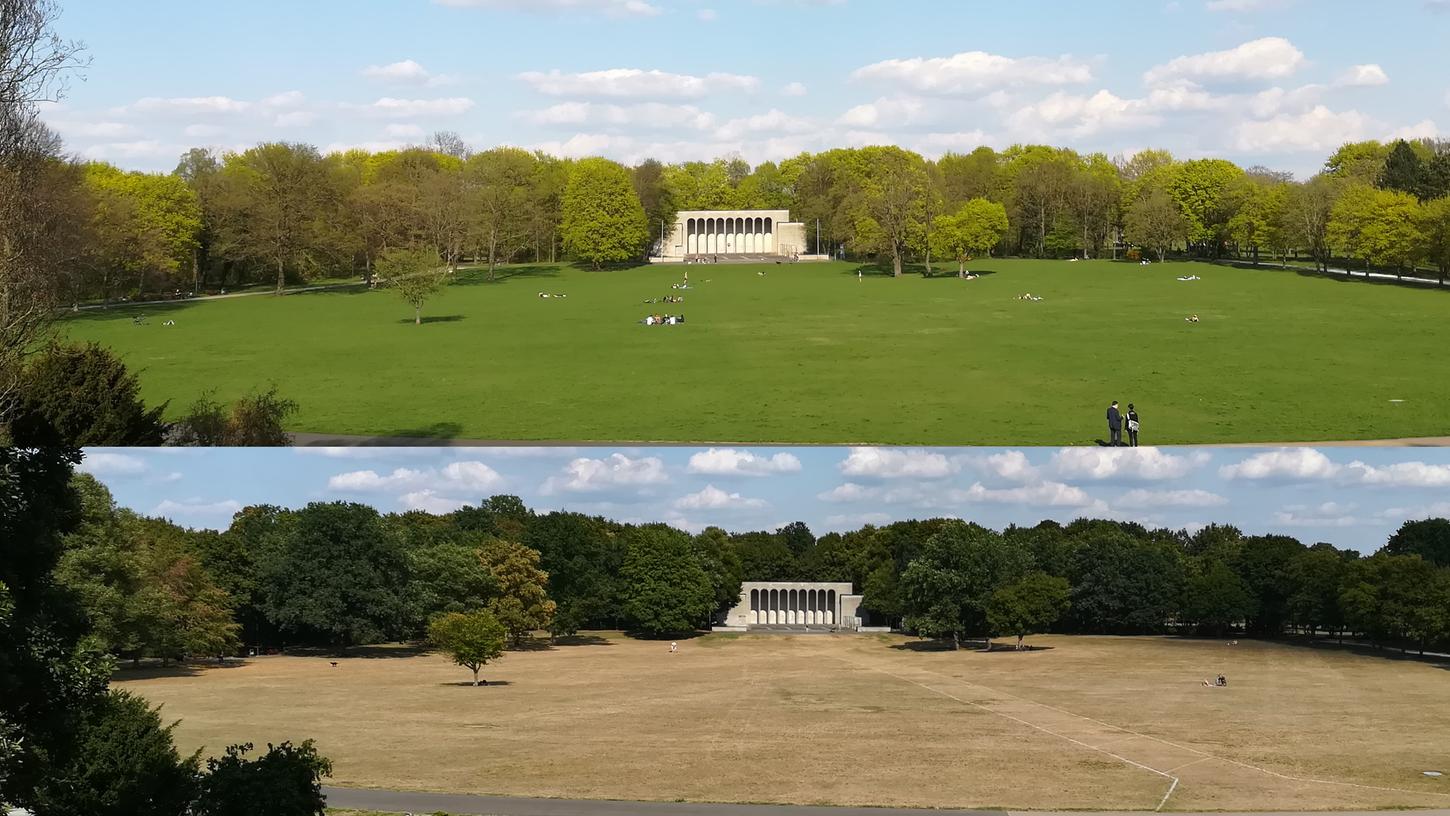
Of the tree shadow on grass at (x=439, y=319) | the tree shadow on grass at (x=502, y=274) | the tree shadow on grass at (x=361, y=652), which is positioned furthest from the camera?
the tree shadow on grass at (x=502, y=274)

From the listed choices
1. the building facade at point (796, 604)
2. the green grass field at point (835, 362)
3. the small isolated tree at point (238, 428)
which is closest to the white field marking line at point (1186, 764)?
the green grass field at point (835, 362)

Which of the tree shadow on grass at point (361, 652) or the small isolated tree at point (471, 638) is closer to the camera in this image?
the small isolated tree at point (471, 638)

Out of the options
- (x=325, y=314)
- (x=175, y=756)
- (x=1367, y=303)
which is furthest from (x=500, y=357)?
(x=1367, y=303)

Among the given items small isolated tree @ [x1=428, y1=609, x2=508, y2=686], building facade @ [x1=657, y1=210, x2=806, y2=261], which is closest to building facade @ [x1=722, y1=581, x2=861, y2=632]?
small isolated tree @ [x1=428, y1=609, x2=508, y2=686]

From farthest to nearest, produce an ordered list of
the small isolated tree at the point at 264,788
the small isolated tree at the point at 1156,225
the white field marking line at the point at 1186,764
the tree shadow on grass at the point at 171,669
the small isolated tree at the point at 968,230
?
the small isolated tree at the point at 1156,225
the small isolated tree at the point at 968,230
the tree shadow on grass at the point at 171,669
the white field marking line at the point at 1186,764
the small isolated tree at the point at 264,788

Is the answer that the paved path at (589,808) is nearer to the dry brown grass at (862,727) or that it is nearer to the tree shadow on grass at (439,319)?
the dry brown grass at (862,727)

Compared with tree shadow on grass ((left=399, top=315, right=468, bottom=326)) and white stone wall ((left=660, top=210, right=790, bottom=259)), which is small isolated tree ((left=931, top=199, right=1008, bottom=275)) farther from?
tree shadow on grass ((left=399, top=315, right=468, bottom=326))
